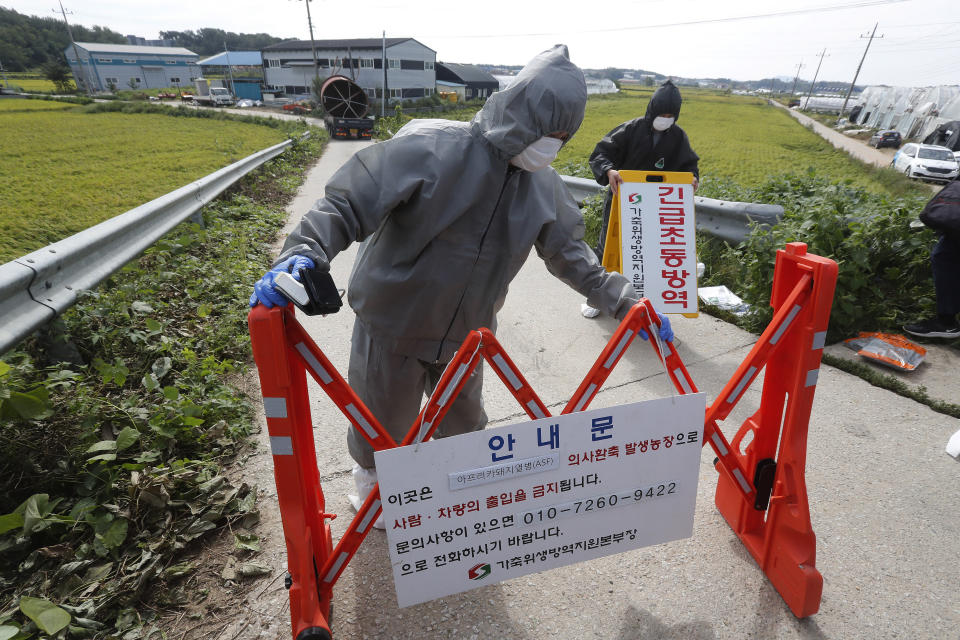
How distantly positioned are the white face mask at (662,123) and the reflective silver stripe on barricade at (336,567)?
4.30 metres

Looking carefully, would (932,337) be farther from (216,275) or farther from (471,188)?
(216,275)

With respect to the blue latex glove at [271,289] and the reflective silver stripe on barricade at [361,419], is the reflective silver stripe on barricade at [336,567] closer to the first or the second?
the reflective silver stripe on barricade at [361,419]

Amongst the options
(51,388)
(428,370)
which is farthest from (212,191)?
(428,370)

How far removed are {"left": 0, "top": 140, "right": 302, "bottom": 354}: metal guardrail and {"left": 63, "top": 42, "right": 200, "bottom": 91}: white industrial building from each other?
7400 centimetres

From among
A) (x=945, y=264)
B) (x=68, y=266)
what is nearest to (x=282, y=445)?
(x=68, y=266)

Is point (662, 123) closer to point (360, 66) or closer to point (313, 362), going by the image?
point (313, 362)

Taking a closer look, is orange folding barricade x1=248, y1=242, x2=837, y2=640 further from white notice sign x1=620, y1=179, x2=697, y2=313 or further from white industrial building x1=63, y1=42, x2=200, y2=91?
white industrial building x1=63, y1=42, x2=200, y2=91

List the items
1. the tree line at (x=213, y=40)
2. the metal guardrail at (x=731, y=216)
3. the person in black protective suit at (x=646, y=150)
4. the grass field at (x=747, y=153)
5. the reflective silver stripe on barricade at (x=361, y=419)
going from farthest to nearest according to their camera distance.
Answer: the tree line at (x=213, y=40) < the grass field at (x=747, y=153) < the metal guardrail at (x=731, y=216) < the person in black protective suit at (x=646, y=150) < the reflective silver stripe on barricade at (x=361, y=419)

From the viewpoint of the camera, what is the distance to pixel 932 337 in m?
4.03

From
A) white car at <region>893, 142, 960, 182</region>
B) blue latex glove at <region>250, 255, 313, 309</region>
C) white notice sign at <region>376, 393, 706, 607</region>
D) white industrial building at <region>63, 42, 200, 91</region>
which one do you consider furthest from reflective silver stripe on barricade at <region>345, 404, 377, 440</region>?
white industrial building at <region>63, 42, 200, 91</region>

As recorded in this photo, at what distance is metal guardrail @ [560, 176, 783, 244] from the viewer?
206 inches

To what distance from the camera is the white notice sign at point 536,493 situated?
1.60 meters

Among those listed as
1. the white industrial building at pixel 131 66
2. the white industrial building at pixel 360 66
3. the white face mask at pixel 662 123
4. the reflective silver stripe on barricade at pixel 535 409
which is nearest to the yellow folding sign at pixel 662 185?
the white face mask at pixel 662 123

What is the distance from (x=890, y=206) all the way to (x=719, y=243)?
165cm
